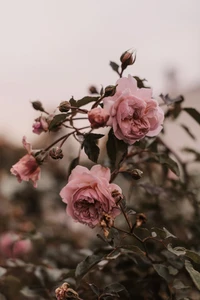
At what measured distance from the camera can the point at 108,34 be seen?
2.43m

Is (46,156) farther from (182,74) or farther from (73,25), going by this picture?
(182,74)

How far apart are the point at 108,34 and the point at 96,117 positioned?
A: 1996 mm

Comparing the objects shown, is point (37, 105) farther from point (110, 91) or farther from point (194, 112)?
point (194, 112)

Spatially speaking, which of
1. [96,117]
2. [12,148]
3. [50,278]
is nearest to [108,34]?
[12,148]

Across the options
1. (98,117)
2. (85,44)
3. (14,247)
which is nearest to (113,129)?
(98,117)

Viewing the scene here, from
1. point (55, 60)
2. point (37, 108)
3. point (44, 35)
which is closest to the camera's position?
point (37, 108)

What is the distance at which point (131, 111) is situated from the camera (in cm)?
52

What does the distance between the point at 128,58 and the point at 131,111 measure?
0.31 feet

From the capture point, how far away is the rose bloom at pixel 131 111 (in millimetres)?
524

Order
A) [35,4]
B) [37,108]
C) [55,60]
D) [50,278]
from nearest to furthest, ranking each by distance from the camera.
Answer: [37,108] < [50,278] < [35,4] < [55,60]

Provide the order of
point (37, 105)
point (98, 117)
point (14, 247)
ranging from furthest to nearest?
point (14, 247)
point (37, 105)
point (98, 117)

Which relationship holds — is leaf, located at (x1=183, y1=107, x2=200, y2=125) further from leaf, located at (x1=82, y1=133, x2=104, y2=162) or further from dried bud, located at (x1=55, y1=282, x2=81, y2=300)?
dried bud, located at (x1=55, y1=282, x2=81, y2=300)

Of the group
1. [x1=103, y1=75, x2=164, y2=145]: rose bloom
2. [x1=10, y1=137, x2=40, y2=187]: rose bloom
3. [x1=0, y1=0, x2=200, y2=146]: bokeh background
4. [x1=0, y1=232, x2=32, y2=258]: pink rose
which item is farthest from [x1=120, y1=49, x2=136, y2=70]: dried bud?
[x1=0, y1=0, x2=200, y2=146]: bokeh background

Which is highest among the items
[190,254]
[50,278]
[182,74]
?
[190,254]
